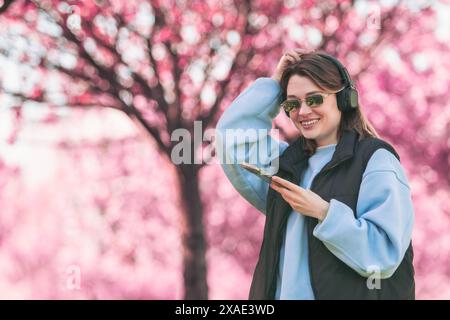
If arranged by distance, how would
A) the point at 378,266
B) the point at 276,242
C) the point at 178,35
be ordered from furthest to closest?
the point at 178,35 < the point at 276,242 < the point at 378,266

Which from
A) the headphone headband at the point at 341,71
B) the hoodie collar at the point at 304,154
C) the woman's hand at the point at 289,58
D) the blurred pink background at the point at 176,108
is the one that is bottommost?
the hoodie collar at the point at 304,154

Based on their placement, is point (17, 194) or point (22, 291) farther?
point (22, 291)

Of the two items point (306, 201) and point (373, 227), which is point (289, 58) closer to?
point (306, 201)

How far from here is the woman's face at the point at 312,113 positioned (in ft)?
8.01

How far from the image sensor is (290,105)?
2479mm

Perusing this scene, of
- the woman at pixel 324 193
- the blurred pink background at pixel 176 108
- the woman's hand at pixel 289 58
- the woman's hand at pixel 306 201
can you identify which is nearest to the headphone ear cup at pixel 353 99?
the woman at pixel 324 193

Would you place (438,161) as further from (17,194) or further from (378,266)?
(17,194)

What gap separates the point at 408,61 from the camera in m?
8.44

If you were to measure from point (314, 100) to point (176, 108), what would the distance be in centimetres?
376

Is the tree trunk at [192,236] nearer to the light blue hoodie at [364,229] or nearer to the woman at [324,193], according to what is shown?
the woman at [324,193]

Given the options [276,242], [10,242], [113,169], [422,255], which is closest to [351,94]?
[276,242]

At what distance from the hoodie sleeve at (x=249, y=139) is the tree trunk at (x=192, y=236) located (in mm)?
3442

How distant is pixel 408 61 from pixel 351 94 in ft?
20.6

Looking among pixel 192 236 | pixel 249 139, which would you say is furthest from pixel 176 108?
pixel 249 139
